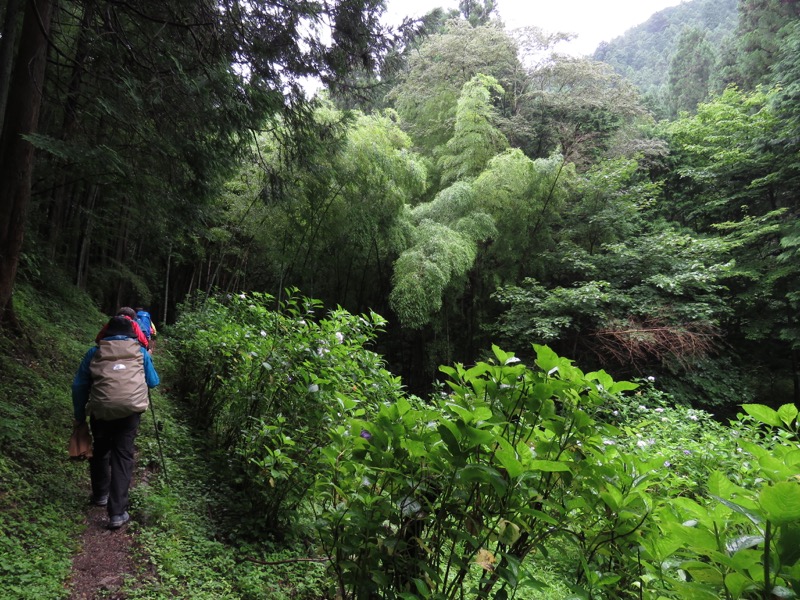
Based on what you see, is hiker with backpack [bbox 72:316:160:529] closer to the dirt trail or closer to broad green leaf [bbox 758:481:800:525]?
the dirt trail

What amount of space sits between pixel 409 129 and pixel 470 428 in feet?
31.4

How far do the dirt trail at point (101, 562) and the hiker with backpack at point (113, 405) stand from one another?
0.07 meters

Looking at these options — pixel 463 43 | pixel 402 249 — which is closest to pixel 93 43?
pixel 402 249

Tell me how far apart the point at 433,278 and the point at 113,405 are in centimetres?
480

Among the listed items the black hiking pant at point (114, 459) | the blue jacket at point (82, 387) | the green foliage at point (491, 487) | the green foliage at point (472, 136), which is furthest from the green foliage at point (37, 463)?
the green foliage at point (472, 136)

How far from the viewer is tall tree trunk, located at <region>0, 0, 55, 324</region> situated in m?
2.73

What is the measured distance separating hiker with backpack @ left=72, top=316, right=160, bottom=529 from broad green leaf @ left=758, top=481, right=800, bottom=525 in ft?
7.99

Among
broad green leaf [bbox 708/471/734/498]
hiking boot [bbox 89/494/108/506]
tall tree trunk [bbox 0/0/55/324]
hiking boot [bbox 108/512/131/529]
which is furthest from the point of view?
tall tree trunk [bbox 0/0/55/324]

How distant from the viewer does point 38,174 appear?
13.8 ft

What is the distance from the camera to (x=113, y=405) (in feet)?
6.81

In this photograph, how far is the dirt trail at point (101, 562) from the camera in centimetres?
163

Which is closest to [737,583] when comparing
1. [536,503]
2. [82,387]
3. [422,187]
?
[536,503]

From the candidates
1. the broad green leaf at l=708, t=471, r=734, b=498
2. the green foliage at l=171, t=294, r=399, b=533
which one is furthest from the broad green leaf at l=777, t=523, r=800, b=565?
the green foliage at l=171, t=294, r=399, b=533

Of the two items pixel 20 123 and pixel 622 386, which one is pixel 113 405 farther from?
pixel 622 386
